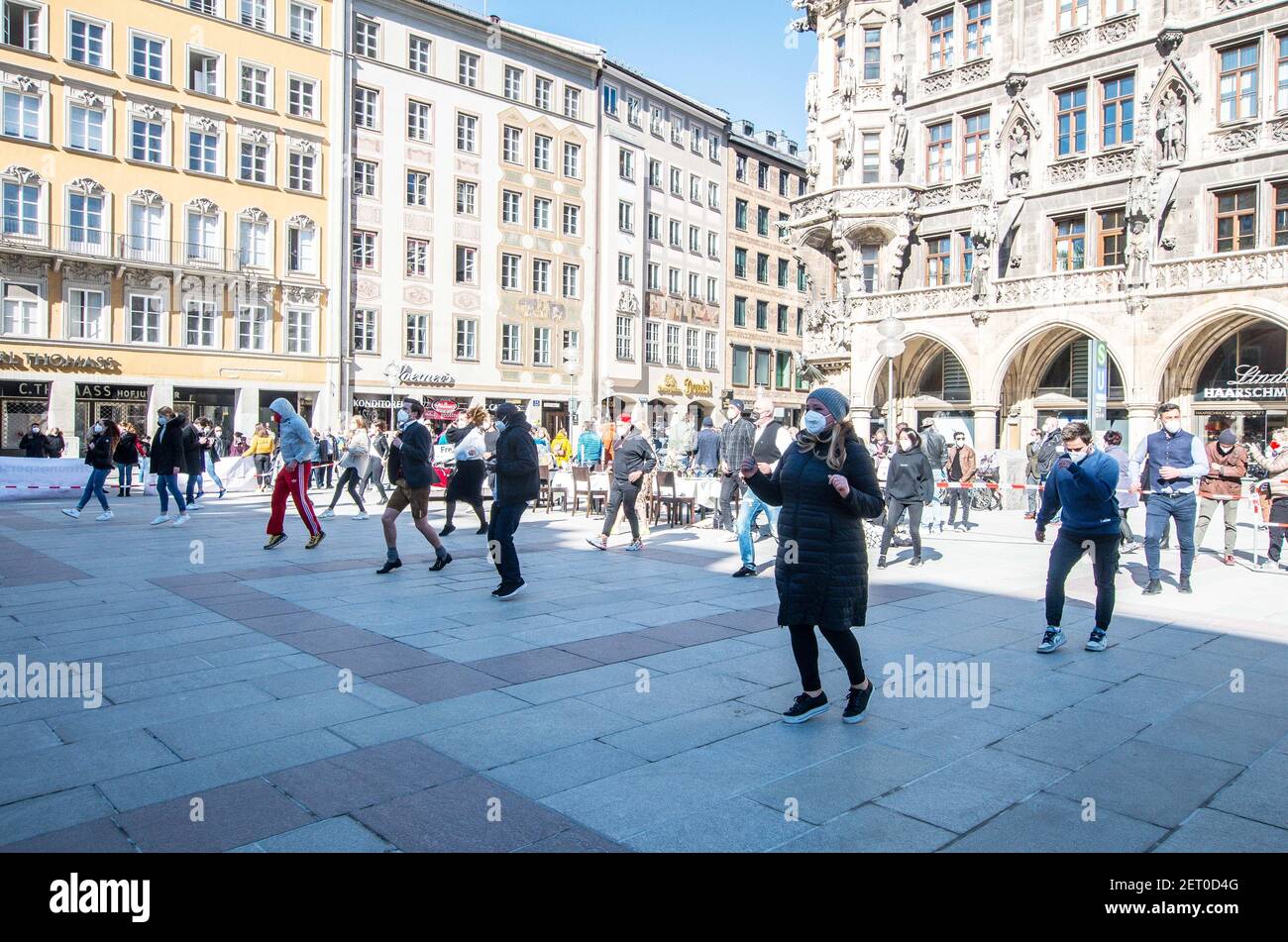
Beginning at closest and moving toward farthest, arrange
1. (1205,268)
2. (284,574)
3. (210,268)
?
(284,574) < (1205,268) < (210,268)

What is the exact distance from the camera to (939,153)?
32531mm

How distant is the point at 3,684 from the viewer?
19.3ft

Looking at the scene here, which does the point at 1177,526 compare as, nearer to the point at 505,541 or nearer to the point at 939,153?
the point at 505,541

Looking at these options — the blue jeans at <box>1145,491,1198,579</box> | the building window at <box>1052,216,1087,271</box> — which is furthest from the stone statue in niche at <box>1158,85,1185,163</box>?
the blue jeans at <box>1145,491,1198,579</box>

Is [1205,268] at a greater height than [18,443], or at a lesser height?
greater

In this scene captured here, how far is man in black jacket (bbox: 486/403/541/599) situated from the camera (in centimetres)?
920

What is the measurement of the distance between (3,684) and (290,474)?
6.21m

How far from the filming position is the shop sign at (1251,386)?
27.1 meters

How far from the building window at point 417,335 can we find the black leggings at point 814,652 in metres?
37.7

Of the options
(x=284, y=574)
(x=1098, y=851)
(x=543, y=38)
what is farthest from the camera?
(x=543, y=38)

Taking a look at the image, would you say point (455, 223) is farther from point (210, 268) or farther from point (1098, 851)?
point (1098, 851)

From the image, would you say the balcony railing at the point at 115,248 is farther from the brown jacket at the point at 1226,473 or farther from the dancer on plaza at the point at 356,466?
the brown jacket at the point at 1226,473
